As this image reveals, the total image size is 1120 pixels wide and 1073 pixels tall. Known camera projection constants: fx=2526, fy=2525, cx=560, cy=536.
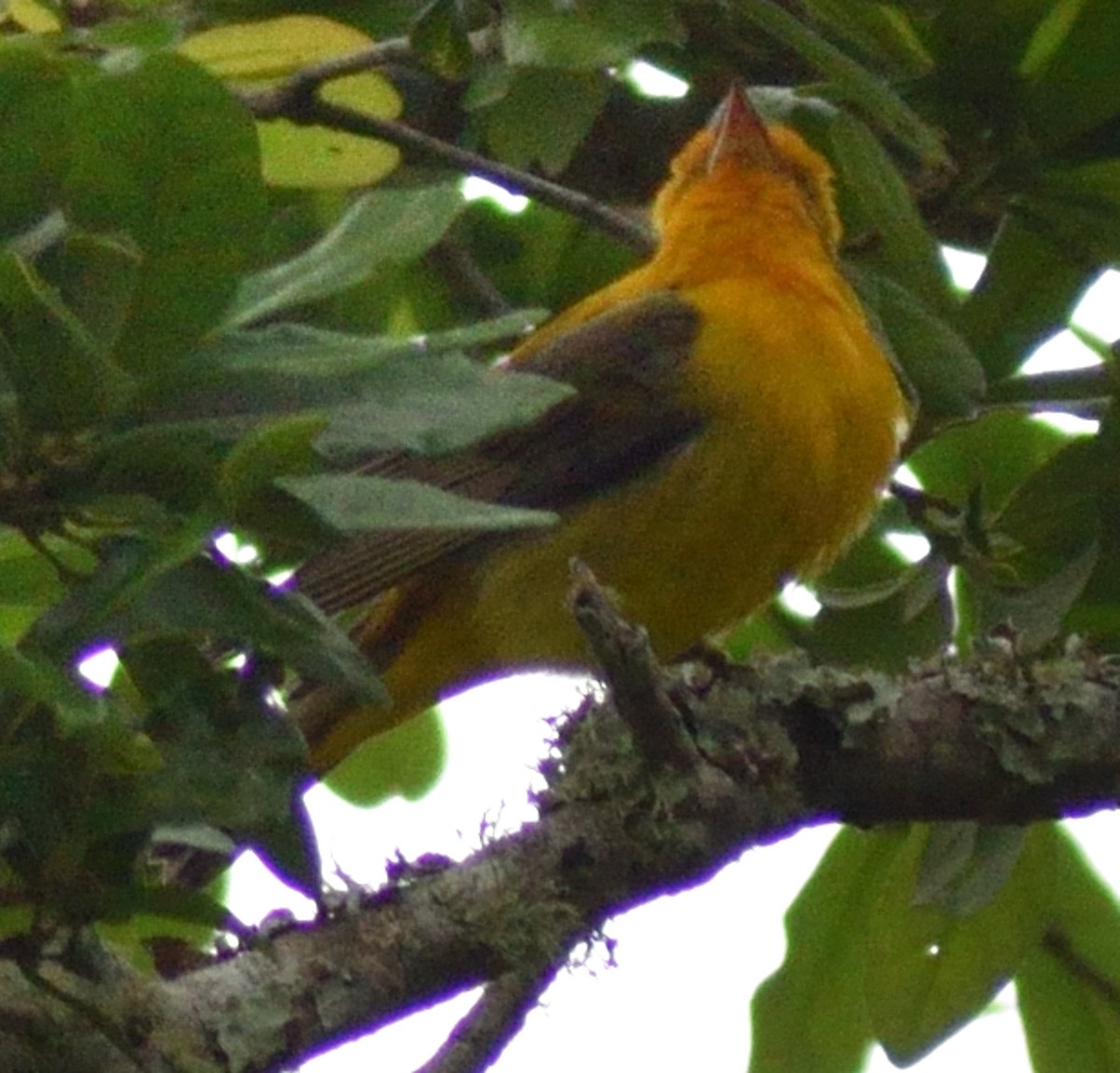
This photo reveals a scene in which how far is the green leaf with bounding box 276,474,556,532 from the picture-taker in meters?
2.26

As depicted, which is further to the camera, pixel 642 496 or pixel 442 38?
pixel 642 496

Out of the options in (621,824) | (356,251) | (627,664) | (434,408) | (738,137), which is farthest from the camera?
(738,137)

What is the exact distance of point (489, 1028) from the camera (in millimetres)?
2986

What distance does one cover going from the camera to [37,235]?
235 cm

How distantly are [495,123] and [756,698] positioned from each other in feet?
3.13

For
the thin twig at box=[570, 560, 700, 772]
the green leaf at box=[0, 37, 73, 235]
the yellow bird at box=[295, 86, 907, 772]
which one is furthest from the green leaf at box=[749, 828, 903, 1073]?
the green leaf at box=[0, 37, 73, 235]

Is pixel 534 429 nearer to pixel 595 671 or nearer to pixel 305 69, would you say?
pixel 595 671

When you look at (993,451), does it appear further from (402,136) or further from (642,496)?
(402,136)

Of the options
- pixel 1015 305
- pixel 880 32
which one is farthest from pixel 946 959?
pixel 880 32

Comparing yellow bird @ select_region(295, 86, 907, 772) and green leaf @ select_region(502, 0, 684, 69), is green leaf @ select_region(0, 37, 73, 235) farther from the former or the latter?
yellow bird @ select_region(295, 86, 907, 772)

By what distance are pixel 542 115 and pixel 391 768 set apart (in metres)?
1.24

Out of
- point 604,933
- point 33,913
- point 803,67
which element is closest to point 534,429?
point 803,67

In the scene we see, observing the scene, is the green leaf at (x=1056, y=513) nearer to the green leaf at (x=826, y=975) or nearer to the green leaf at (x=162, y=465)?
the green leaf at (x=826, y=975)

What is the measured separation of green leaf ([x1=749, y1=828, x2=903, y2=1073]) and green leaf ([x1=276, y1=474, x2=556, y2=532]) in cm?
188
